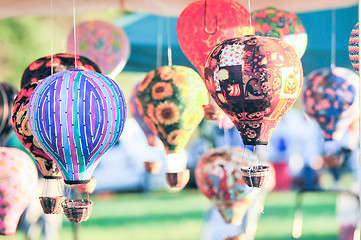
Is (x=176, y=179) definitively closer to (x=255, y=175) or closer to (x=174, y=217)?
(x=255, y=175)

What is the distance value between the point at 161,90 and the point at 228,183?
0.54 m

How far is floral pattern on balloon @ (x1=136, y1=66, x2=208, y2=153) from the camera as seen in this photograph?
7.70 feet

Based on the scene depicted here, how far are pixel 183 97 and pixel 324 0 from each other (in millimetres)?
1092

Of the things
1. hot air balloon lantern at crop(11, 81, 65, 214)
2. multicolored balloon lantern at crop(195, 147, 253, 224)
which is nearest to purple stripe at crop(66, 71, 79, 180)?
hot air balloon lantern at crop(11, 81, 65, 214)

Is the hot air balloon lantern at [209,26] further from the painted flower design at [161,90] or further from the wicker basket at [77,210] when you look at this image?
the wicker basket at [77,210]

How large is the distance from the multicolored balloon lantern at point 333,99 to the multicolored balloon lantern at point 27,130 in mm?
1316

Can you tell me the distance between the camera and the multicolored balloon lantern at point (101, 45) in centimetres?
305

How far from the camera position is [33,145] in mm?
1964

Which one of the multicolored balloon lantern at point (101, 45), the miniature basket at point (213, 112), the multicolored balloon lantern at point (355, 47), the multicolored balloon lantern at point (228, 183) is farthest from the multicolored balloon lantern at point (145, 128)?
the multicolored balloon lantern at point (355, 47)

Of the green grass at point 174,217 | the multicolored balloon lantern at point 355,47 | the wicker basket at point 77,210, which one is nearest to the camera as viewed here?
the wicker basket at point 77,210

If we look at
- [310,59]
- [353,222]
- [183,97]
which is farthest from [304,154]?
[183,97]

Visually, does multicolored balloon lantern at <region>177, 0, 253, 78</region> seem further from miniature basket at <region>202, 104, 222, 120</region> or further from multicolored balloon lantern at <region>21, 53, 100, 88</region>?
multicolored balloon lantern at <region>21, 53, 100, 88</region>

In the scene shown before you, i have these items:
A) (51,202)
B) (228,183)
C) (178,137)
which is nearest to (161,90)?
(178,137)

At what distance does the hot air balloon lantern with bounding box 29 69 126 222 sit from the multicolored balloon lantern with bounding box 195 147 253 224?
92 cm
